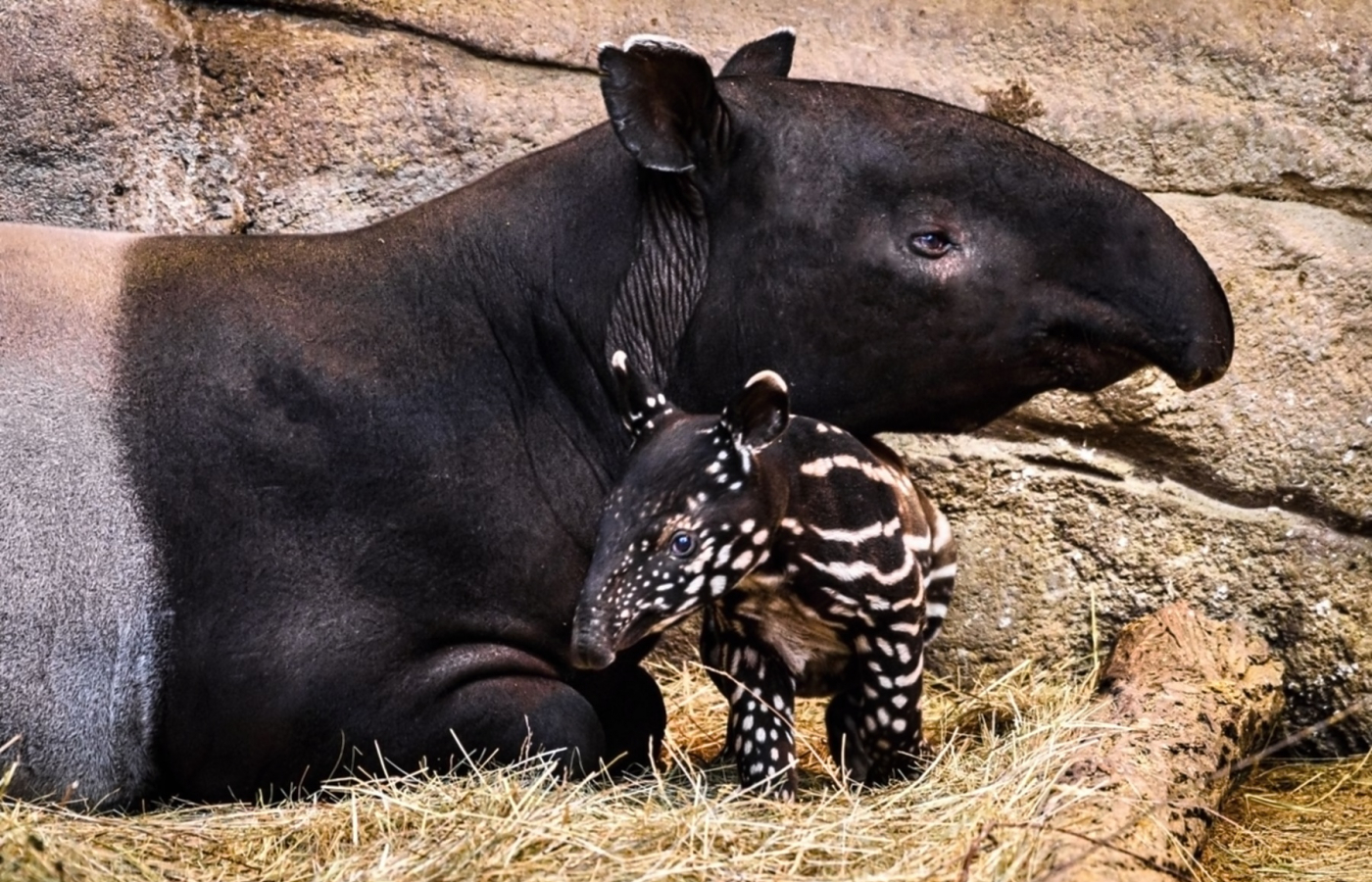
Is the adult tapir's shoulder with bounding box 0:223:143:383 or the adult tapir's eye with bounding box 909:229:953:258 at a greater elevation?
the adult tapir's eye with bounding box 909:229:953:258

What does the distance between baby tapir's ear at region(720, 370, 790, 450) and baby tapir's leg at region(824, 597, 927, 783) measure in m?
0.56

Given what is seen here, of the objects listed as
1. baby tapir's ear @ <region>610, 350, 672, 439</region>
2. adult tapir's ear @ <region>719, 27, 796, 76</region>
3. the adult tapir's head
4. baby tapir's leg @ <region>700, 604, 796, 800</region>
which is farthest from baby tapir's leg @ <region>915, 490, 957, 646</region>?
adult tapir's ear @ <region>719, 27, 796, 76</region>

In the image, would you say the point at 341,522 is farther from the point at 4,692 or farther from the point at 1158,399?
the point at 1158,399

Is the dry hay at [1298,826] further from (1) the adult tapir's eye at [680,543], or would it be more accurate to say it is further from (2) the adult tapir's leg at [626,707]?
(1) the adult tapir's eye at [680,543]

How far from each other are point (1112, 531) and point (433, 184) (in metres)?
2.40

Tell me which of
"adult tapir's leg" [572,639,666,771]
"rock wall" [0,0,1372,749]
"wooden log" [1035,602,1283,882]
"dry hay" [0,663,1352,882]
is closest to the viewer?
"dry hay" [0,663,1352,882]

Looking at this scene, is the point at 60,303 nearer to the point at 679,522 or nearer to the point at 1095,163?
the point at 679,522

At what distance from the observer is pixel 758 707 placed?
4770 mm

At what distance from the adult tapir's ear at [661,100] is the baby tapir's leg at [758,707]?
3.67 ft

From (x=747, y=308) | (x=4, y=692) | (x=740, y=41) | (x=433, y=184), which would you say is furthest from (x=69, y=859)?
(x=740, y=41)

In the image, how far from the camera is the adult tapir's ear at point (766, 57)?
5.42m

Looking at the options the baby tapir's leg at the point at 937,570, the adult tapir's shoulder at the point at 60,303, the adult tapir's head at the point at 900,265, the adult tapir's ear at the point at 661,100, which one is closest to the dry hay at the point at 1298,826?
the baby tapir's leg at the point at 937,570

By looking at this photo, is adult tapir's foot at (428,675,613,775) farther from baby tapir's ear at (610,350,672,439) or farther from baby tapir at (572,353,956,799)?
baby tapir's ear at (610,350,672,439)

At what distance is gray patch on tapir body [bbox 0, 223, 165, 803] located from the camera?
4.61 metres
